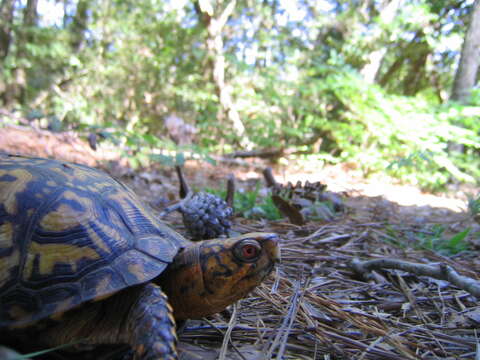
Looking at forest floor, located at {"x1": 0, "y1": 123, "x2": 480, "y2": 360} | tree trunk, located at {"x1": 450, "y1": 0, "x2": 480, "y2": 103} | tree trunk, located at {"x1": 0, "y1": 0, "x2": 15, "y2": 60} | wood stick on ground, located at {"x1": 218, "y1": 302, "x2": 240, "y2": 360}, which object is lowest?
forest floor, located at {"x1": 0, "y1": 123, "x2": 480, "y2": 360}

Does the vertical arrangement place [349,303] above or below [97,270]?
below

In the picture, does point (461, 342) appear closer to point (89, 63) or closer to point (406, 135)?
point (406, 135)

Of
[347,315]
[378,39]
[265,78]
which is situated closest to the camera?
[347,315]

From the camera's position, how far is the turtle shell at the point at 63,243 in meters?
0.82

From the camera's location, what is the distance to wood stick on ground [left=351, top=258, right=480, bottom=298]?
42.4 inches

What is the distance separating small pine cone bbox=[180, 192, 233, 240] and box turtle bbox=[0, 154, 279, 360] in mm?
622

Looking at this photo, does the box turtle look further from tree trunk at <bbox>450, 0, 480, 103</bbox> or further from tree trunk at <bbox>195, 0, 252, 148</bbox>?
tree trunk at <bbox>195, 0, 252, 148</bbox>

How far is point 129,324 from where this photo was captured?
2.60 ft

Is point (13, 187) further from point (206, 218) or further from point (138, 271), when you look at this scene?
point (206, 218)

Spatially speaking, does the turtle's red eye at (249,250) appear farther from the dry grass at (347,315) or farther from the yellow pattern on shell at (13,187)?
the yellow pattern on shell at (13,187)

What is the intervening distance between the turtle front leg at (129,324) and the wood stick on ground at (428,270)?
951mm

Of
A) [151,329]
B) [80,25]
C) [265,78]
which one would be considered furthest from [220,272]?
[80,25]

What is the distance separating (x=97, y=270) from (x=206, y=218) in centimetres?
81

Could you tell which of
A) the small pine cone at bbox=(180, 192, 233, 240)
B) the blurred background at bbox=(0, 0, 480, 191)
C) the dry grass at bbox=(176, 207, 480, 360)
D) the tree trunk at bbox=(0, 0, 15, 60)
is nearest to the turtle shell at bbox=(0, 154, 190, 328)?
the dry grass at bbox=(176, 207, 480, 360)
